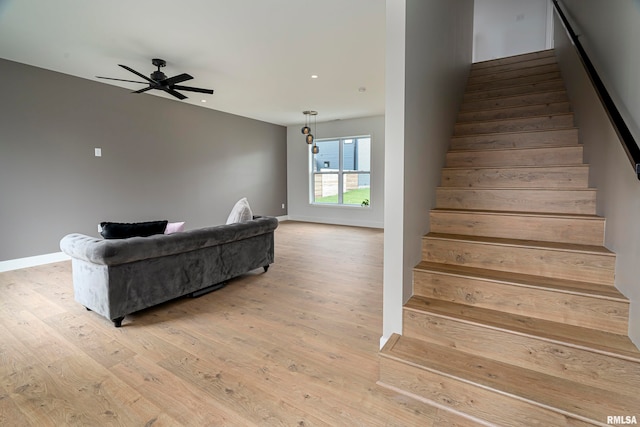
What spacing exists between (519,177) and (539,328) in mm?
1327

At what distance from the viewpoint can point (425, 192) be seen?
7.57ft

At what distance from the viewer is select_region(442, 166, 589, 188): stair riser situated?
2.32 metres

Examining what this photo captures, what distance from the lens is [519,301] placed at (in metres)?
1.78

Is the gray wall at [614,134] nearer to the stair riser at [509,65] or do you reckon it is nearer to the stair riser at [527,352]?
the stair riser at [527,352]

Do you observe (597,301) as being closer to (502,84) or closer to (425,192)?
(425,192)

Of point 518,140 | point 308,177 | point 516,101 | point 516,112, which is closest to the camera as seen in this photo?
point 518,140

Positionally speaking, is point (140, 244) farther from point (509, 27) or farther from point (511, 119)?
point (509, 27)

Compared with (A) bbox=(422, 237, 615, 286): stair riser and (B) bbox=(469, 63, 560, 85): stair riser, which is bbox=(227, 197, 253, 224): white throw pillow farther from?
(B) bbox=(469, 63, 560, 85): stair riser

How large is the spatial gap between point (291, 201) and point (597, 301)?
7.51 meters

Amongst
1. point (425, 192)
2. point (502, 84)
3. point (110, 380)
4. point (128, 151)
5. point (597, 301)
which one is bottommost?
point (110, 380)

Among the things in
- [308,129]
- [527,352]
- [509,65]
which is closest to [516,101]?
[509,65]

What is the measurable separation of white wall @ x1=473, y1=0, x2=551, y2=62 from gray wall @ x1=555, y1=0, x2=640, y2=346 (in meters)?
4.06

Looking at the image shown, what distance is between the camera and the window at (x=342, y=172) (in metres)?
7.58

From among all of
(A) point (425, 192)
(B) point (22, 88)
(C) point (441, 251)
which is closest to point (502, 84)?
(A) point (425, 192)
